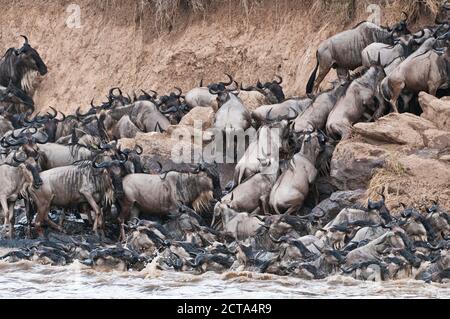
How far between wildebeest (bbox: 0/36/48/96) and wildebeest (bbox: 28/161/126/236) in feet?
21.3

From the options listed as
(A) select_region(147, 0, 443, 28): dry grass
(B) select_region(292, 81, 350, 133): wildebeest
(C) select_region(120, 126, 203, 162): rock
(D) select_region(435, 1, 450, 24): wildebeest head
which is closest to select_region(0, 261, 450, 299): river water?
(C) select_region(120, 126, 203, 162): rock

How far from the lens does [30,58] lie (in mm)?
24516

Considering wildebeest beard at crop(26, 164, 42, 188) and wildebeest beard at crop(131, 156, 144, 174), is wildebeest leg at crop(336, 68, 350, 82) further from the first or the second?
wildebeest beard at crop(26, 164, 42, 188)

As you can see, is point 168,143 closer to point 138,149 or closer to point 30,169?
point 138,149

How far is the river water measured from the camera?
14.5 metres

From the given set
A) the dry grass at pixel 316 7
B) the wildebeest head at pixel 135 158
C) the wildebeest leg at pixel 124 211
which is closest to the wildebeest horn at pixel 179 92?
the dry grass at pixel 316 7

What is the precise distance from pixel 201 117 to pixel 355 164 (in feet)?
8.88

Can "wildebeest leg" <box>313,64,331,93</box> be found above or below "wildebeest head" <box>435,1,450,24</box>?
below

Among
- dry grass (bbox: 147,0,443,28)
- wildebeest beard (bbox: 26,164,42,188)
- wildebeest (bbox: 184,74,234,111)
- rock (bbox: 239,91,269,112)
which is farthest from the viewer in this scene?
dry grass (bbox: 147,0,443,28)

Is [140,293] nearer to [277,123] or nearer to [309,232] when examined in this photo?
[309,232]

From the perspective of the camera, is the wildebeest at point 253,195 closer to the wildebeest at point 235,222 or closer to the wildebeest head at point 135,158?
the wildebeest at point 235,222

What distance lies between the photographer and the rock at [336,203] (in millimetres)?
17109

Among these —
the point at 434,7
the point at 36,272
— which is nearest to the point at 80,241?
the point at 36,272

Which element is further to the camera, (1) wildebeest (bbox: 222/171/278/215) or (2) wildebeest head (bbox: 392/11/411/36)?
(2) wildebeest head (bbox: 392/11/411/36)
